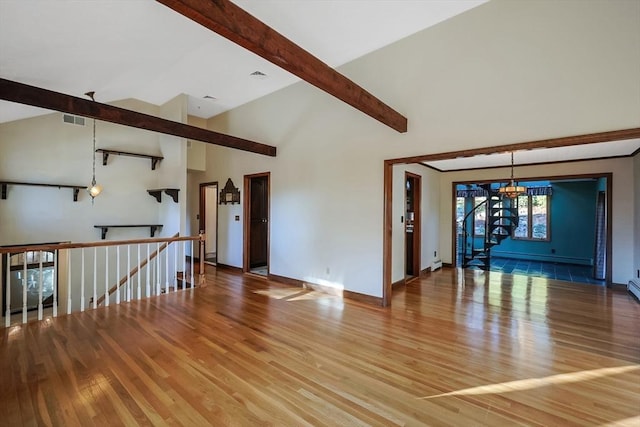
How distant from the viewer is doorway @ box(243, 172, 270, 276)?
6281mm

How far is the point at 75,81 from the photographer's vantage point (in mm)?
3955

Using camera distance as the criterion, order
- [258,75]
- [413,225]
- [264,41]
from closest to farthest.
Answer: [264,41], [258,75], [413,225]

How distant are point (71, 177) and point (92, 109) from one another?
3.24 meters

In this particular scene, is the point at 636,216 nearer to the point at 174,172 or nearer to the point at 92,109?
the point at 92,109

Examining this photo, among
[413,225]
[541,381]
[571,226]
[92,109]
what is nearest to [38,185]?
[92,109]

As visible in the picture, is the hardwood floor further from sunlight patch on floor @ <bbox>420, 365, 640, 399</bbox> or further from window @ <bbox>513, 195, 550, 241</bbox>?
window @ <bbox>513, 195, 550, 241</bbox>

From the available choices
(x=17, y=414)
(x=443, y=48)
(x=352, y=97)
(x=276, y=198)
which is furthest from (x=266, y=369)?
(x=443, y=48)

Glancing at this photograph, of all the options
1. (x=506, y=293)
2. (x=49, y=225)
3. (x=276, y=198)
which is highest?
(x=276, y=198)

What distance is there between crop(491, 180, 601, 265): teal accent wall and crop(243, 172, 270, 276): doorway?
840 centimetres

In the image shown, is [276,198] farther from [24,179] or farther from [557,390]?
[557,390]

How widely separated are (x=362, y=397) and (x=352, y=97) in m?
2.73

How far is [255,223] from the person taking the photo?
6.65m

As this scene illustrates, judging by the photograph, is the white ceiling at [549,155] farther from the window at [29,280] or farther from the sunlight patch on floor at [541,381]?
the window at [29,280]

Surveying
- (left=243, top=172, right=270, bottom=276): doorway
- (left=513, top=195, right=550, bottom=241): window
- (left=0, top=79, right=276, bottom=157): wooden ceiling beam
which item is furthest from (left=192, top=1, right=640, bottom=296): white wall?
(left=513, top=195, right=550, bottom=241): window
